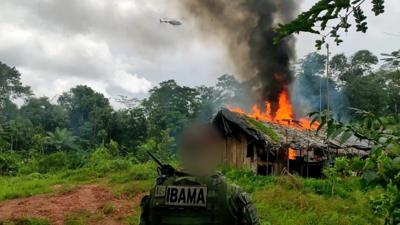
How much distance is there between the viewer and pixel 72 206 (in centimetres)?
1271

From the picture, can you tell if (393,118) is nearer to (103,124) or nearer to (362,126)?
(362,126)

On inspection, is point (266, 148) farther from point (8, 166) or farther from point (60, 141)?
point (60, 141)

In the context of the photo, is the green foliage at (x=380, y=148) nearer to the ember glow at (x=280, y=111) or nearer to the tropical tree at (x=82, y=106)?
the ember glow at (x=280, y=111)

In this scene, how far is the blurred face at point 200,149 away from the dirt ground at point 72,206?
6.61 metres

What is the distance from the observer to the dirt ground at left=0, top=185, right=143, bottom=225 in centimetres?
1148

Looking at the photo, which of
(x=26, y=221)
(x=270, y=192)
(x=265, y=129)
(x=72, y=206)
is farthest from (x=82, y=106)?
(x=26, y=221)

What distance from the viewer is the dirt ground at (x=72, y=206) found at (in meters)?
11.5

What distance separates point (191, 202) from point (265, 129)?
13232 mm

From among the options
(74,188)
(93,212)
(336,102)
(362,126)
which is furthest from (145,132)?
(362,126)

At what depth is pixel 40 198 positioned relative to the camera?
13672 mm

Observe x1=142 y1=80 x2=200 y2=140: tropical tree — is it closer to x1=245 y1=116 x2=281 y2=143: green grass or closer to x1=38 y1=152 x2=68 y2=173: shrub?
x1=38 y1=152 x2=68 y2=173: shrub

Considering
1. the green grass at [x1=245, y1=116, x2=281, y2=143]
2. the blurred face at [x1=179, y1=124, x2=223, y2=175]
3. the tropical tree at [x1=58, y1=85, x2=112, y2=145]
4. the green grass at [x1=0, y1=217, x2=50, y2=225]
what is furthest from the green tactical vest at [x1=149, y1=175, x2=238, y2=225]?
the tropical tree at [x1=58, y1=85, x2=112, y2=145]

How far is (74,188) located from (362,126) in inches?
564

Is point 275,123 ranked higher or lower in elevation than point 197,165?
higher
